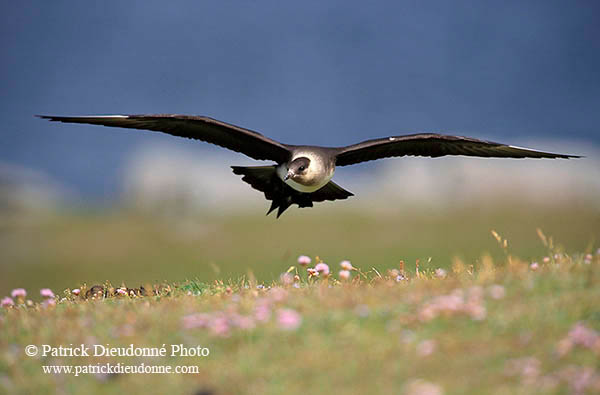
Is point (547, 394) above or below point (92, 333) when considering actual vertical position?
above

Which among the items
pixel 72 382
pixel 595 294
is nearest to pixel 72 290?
pixel 72 382

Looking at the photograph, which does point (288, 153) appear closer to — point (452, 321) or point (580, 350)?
point (452, 321)

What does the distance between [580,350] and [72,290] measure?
592 cm

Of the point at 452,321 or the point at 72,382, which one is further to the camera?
the point at 452,321

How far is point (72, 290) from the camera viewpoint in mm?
7430

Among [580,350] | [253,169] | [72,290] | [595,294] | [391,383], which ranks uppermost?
[253,169]

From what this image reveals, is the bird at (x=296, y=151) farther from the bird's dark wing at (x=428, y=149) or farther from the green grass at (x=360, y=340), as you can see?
the green grass at (x=360, y=340)

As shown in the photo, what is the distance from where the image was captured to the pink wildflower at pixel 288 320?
4086mm

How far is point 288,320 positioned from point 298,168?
4.64m

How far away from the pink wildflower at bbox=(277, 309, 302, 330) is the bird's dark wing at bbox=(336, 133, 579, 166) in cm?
482

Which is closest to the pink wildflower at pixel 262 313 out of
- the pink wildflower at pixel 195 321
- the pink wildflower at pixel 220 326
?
the pink wildflower at pixel 220 326

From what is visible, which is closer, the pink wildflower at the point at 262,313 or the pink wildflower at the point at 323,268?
the pink wildflower at the point at 262,313

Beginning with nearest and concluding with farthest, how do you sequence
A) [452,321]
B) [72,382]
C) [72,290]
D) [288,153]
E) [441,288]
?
[72,382]
[452,321]
[441,288]
[72,290]
[288,153]

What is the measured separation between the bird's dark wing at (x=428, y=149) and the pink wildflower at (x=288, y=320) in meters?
4.82
